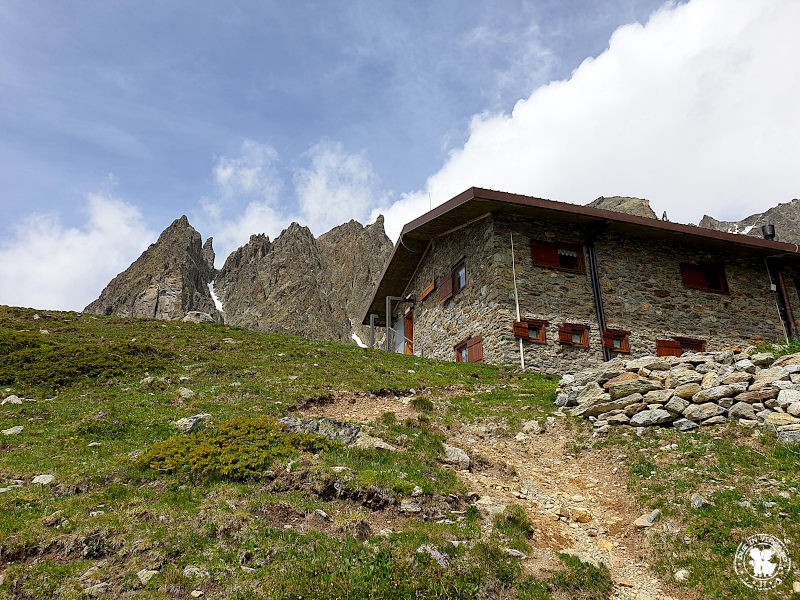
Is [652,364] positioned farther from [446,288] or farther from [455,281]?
[446,288]

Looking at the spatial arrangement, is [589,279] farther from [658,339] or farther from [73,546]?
[73,546]

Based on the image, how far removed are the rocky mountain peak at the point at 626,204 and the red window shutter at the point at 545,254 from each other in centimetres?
8172

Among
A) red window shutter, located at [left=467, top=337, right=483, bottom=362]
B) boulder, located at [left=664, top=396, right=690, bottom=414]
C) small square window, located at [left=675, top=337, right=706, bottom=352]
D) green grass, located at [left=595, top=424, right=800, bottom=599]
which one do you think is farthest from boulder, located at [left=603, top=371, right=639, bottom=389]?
small square window, located at [left=675, top=337, right=706, bottom=352]

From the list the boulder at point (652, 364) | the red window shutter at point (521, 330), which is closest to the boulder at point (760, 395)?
the boulder at point (652, 364)

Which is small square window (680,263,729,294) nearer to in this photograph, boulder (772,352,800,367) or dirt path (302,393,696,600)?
boulder (772,352,800,367)

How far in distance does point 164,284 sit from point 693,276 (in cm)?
9691

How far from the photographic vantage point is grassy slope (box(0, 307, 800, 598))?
6793 mm

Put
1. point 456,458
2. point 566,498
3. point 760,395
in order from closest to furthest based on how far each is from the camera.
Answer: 1. point 566,498
2. point 760,395
3. point 456,458

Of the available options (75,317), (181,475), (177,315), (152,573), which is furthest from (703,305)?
(177,315)

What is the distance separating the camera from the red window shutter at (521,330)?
21828 millimetres

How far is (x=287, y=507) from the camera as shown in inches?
339

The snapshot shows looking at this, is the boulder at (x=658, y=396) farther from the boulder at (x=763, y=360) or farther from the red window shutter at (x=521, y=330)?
the red window shutter at (x=521, y=330)

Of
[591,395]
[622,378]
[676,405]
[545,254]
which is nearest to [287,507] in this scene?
[591,395]

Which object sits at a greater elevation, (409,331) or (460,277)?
(460,277)
